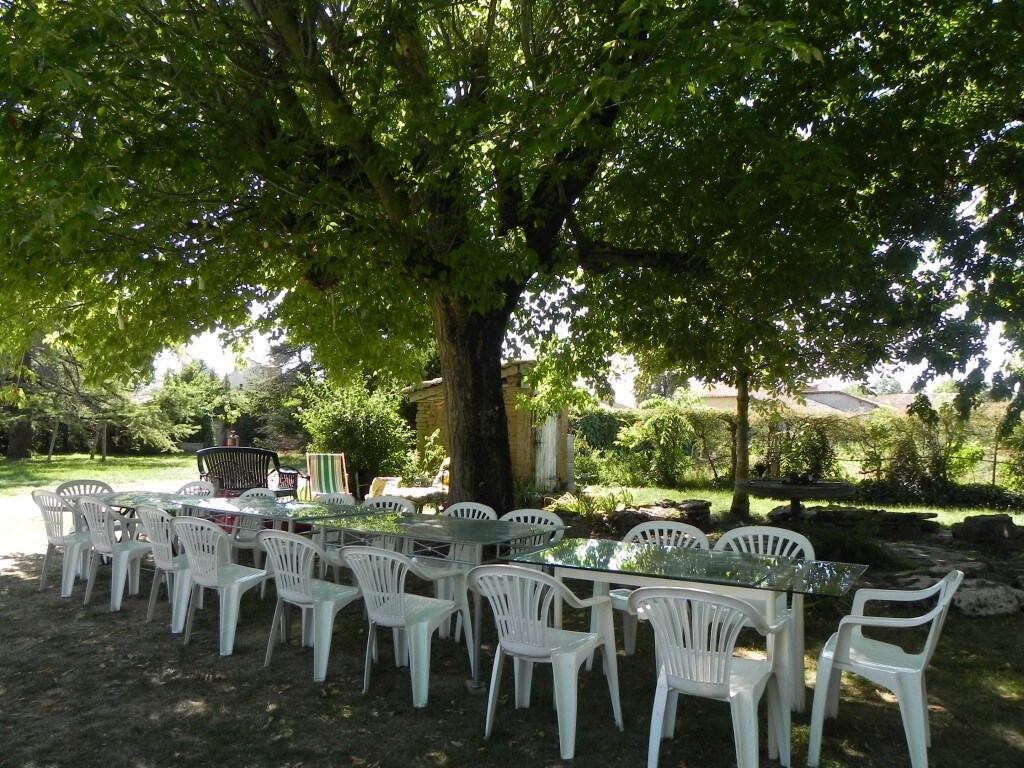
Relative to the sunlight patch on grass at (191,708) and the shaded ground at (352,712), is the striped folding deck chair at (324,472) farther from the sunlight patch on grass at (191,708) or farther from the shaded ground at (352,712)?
the sunlight patch on grass at (191,708)

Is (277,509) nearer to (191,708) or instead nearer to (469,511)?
(469,511)

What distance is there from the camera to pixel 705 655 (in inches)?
139

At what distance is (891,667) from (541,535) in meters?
2.86

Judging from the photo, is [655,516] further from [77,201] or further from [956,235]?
[77,201]

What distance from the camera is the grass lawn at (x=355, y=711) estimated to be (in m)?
3.91

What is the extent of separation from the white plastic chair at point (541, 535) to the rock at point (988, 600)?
3.74 m

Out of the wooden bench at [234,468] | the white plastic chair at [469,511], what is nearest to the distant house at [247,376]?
the wooden bench at [234,468]

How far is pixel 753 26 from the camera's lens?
479cm

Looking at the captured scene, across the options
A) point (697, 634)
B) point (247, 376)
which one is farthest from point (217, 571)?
point (247, 376)

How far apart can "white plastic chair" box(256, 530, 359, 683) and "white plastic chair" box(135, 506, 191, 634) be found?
3.73 feet

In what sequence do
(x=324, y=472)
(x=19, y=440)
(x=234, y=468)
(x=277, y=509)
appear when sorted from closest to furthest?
(x=277, y=509), (x=234, y=468), (x=324, y=472), (x=19, y=440)

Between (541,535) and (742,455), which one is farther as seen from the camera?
(742,455)

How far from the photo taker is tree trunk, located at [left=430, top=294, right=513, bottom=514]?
321 inches

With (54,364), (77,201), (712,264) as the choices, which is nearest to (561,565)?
(77,201)
